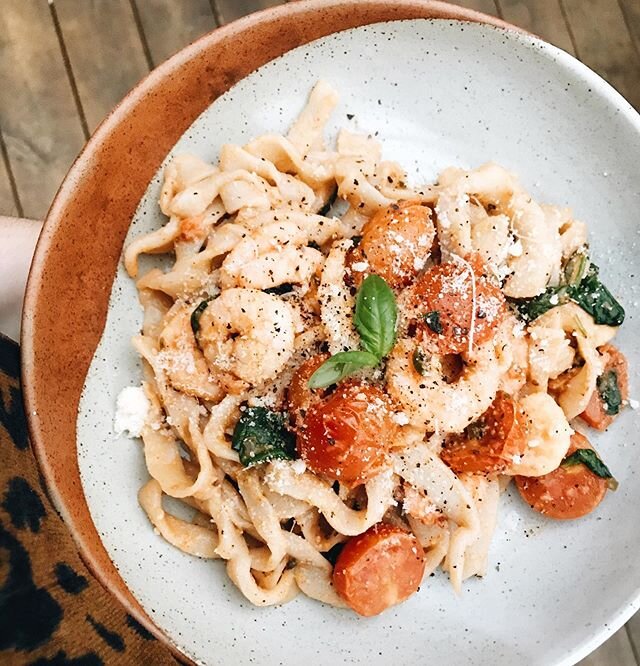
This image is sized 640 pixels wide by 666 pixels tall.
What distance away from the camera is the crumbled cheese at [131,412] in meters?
2.32

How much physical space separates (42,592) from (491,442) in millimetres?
1181

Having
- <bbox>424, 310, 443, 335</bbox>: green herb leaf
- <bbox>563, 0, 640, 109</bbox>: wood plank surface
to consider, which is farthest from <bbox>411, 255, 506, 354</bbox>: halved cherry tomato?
<bbox>563, 0, 640, 109</bbox>: wood plank surface

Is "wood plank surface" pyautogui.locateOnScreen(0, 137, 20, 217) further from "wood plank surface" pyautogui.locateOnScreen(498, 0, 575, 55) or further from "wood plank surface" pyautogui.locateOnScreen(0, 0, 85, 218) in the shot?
"wood plank surface" pyautogui.locateOnScreen(498, 0, 575, 55)

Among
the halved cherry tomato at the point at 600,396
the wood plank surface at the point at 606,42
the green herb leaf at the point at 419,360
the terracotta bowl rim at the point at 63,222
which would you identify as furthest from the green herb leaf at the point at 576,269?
the wood plank surface at the point at 606,42

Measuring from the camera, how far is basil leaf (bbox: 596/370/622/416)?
2.51m

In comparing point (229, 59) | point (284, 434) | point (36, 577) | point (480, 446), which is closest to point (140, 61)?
point (229, 59)

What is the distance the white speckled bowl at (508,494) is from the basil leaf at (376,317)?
601 mm

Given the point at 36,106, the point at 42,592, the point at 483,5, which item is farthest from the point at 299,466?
the point at 483,5

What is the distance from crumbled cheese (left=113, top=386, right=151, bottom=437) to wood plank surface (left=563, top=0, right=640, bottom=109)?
2457mm

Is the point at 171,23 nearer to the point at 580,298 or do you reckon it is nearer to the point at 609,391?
the point at 580,298

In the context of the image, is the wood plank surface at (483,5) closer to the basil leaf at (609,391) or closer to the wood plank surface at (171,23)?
the wood plank surface at (171,23)

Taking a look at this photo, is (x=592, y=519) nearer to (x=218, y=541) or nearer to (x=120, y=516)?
(x=218, y=541)

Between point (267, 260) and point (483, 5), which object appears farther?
point (483, 5)

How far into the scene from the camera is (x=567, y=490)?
242cm
